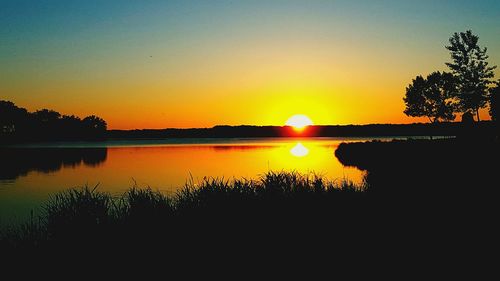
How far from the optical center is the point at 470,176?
68.8 ft

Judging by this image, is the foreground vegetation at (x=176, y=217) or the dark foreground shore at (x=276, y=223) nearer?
the dark foreground shore at (x=276, y=223)

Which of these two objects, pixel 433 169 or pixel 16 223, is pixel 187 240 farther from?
pixel 433 169

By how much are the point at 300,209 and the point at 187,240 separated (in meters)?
4.79

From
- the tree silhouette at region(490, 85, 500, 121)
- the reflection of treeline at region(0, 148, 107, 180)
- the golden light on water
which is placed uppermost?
the tree silhouette at region(490, 85, 500, 121)

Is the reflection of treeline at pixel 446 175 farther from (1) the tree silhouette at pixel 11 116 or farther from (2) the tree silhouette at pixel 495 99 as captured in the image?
(1) the tree silhouette at pixel 11 116

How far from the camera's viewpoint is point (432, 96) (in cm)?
7375

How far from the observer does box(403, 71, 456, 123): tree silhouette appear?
240 ft

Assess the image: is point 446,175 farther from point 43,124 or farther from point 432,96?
point 43,124

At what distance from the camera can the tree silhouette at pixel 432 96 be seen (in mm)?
73062

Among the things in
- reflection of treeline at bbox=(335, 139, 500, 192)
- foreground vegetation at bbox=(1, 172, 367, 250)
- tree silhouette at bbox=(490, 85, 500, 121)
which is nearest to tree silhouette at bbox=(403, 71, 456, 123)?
tree silhouette at bbox=(490, 85, 500, 121)

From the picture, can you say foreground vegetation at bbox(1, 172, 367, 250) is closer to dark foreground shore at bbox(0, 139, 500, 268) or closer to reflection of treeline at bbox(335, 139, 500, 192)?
dark foreground shore at bbox(0, 139, 500, 268)

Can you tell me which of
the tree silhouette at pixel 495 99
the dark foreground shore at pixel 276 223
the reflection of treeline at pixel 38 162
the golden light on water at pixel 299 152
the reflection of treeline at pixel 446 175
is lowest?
the reflection of treeline at pixel 38 162

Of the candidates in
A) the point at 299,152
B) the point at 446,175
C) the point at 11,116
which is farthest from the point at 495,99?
the point at 11,116

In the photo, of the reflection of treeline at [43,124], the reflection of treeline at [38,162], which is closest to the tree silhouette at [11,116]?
the reflection of treeline at [43,124]
